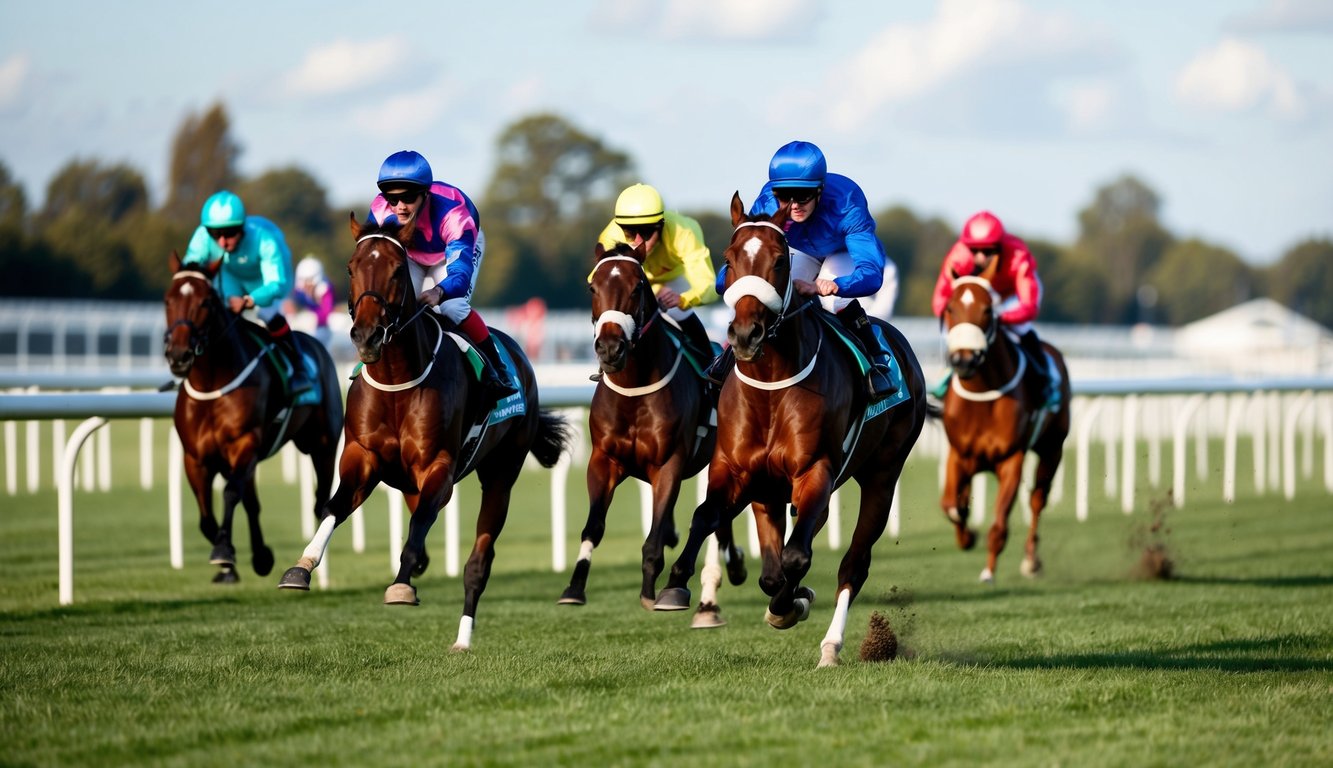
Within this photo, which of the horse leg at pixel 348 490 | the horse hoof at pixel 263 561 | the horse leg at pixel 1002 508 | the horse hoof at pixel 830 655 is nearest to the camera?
the horse hoof at pixel 830 655

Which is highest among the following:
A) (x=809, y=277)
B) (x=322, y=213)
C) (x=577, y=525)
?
(x=322, y=213)

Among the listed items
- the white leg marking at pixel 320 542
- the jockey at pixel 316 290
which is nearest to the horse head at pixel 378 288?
the white leg marking at pixel 320 542

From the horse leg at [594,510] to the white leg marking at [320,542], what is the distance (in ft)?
3.15

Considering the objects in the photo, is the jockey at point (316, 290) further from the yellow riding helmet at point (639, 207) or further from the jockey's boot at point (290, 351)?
the yellow riding helmet at point (639, 207)

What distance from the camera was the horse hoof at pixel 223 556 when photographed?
8.38 metres

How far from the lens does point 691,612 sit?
8.20m

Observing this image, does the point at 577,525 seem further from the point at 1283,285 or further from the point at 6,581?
the point at 1283,285

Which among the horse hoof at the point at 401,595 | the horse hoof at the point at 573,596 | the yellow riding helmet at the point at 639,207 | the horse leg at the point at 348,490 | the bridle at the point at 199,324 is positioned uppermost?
the yellow riding helmet at the point at 639,207

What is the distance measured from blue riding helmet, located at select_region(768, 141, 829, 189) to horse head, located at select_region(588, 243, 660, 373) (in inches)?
26.1

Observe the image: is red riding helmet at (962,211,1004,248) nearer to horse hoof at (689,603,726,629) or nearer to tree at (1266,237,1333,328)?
horse hoof at (689,603,726,629)

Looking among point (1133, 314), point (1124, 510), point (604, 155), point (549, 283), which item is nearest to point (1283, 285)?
point (1133, 314)

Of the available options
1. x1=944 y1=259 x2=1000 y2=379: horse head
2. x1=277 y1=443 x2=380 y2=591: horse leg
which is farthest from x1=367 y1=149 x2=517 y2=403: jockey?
x1=944 y1=259 x2=1000 y2=379: horse head

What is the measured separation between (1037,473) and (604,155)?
7029cm

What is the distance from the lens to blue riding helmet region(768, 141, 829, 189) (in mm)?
6492
